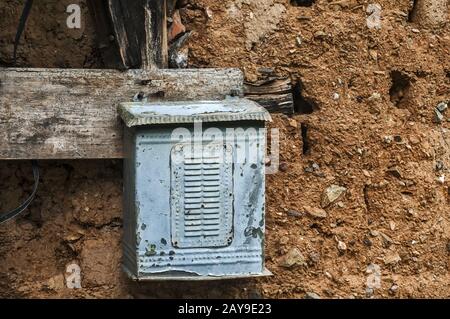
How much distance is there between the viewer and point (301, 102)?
3.68 meters

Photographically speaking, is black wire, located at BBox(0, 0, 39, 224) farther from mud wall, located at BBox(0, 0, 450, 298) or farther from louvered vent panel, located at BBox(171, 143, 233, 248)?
louvered vent panel, located at BBox(171, 143, 233, 248)

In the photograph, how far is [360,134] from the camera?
3648 millimetres

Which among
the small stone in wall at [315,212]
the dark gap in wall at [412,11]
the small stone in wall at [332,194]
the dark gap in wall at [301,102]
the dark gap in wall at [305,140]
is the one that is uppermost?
the dark gap in wall at [412,11]

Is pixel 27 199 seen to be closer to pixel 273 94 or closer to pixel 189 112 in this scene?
pixel 189 112

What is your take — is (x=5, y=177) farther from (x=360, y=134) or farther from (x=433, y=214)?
(x=433, y=214)

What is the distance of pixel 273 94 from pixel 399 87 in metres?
0.52

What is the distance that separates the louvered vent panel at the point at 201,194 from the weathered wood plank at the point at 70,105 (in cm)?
30

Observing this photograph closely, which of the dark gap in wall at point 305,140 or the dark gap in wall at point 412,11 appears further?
the dark gap in wall at point 412,11

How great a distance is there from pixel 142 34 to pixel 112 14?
0.13 m

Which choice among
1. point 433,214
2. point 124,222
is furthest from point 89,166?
point 433,214

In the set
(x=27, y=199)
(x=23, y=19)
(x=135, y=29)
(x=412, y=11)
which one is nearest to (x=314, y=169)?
(x=412, y=11)

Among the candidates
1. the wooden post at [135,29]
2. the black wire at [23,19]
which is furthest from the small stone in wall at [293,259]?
the black wire at [23,19]

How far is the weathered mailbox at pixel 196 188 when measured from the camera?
3.22m

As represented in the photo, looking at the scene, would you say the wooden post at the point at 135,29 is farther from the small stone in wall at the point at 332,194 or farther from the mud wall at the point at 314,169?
the small stone in wall at the point at 332,194
